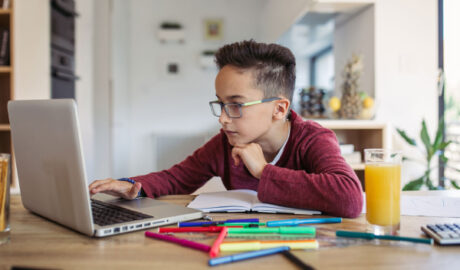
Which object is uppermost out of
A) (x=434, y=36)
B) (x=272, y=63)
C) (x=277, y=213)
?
(x=434, y=36)

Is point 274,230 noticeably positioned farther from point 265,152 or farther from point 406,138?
point 406,138

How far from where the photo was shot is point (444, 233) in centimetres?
66

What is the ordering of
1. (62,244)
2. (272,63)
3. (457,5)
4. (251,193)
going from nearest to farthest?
1. (62,244)
2. (251,193)
3. (272,63)
4. (457,5)

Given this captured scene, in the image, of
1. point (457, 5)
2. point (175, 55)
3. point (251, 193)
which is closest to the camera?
point (251, 193)

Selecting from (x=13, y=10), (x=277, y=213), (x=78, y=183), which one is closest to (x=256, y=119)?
(x=277, y=213)

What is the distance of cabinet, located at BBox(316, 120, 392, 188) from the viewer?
249 centimetres

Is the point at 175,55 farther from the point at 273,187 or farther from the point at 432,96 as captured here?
the point at 273,187

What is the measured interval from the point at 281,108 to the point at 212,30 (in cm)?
397

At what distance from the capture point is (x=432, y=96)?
2785mm

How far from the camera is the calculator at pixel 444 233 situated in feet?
2.10

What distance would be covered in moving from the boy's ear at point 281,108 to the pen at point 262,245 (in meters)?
0.63

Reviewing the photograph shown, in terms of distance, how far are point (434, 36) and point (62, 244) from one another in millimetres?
2786

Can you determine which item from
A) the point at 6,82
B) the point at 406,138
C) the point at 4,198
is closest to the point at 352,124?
the point at 406,138

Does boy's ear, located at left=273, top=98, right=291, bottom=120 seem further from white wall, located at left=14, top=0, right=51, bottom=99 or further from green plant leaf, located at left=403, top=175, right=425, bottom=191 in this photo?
white wall, located at left=14, top=0, right=51, bottom=99
